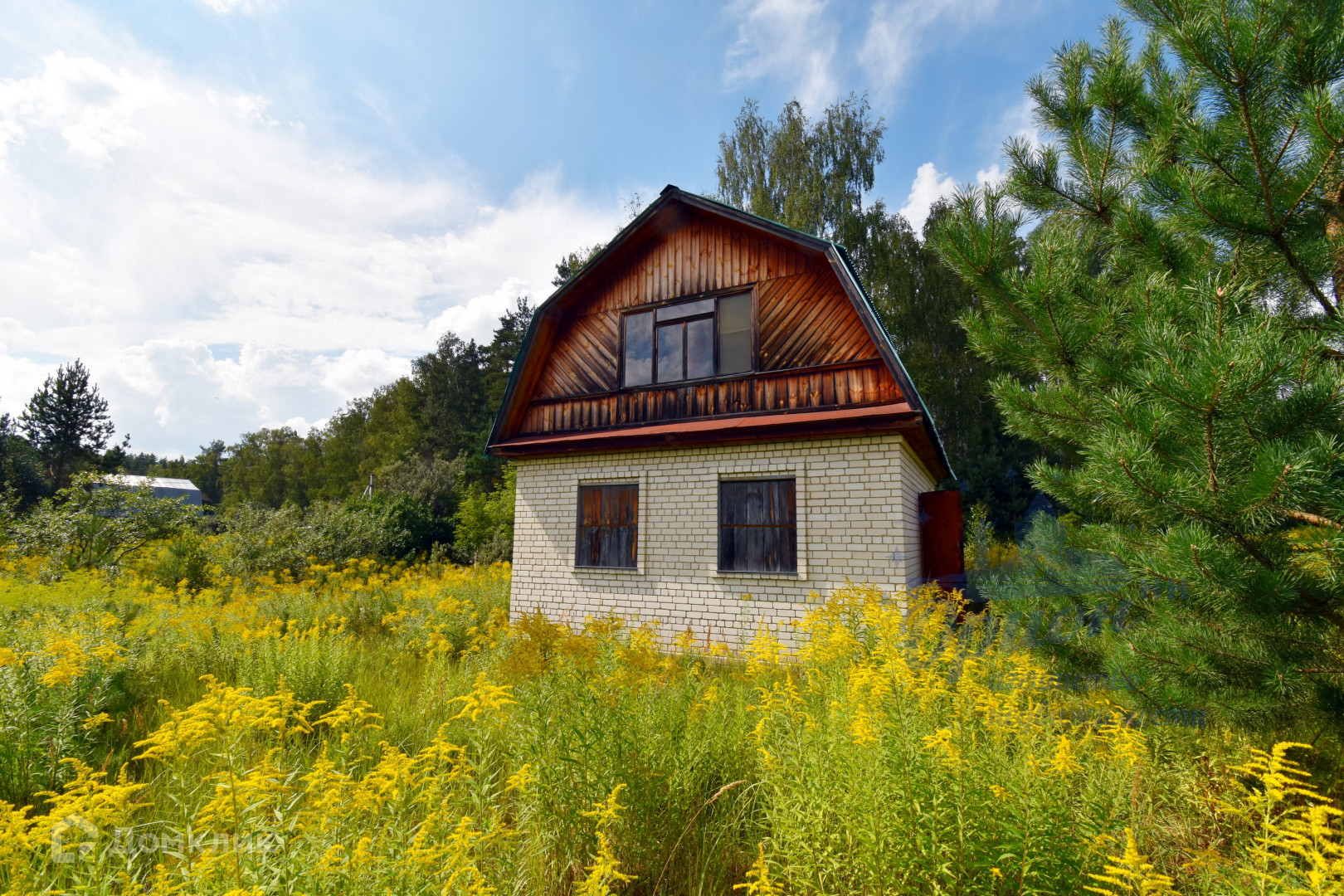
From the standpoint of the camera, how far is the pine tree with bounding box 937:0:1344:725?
2.34 metres

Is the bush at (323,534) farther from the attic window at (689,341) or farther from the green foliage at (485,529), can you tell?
the attic window at (689,341)

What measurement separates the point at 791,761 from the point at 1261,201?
11.6ft

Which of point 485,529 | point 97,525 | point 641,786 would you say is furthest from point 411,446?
point 641,786

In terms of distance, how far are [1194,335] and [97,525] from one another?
50.4ft

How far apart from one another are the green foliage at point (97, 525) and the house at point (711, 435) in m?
8.01

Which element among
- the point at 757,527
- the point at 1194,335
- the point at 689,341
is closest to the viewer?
the point at 1194,335

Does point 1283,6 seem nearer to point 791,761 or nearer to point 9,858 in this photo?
point 791,761

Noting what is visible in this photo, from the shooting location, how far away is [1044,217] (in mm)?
4008

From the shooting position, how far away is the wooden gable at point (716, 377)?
696 cm

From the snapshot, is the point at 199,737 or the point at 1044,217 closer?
the point at 199,737

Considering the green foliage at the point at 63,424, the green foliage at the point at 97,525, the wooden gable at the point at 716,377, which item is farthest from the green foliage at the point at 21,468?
the wooden gable at the point at 716,377

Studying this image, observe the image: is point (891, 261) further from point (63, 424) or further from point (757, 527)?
point (63, 424)

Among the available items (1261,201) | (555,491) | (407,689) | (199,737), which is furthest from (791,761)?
(555,491)

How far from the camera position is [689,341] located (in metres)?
8.22
